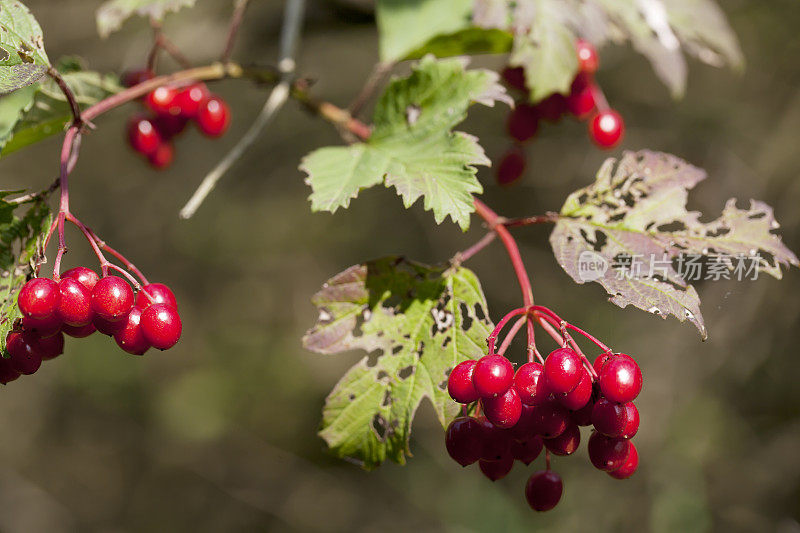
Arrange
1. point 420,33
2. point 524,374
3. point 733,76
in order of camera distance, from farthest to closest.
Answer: point 733,76 → point 420,33 → point 524,374

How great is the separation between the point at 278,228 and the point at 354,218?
2.25 ft

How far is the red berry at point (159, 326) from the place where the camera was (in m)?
1.16

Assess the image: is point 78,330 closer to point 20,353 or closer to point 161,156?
point 20,353

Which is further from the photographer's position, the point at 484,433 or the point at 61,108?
the point at 61,108

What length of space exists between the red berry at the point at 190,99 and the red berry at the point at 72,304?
3.74 feet

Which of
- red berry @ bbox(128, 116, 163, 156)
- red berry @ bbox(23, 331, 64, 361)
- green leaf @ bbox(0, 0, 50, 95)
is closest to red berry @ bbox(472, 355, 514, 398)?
red berry @ bbox(23, 331, 64, 361)

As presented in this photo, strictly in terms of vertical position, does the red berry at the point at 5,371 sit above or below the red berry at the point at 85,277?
below

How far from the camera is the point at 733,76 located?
4977 millimetres

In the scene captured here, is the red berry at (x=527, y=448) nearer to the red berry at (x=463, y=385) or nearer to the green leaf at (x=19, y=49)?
the red berry at (x=463, y=385)

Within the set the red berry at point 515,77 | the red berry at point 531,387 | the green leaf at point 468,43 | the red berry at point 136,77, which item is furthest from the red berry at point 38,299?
the red berry at point 515,77

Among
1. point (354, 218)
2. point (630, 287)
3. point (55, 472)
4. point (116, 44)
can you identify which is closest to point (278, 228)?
point (354, 218)

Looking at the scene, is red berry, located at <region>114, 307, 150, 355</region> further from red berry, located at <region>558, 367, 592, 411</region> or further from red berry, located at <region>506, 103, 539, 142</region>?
red berry, located at <region>506, 103, 539, 142</region>

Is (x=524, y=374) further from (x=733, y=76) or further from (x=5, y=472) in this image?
(x=5, y=472)

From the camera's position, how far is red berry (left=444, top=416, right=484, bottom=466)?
119 centimetres
